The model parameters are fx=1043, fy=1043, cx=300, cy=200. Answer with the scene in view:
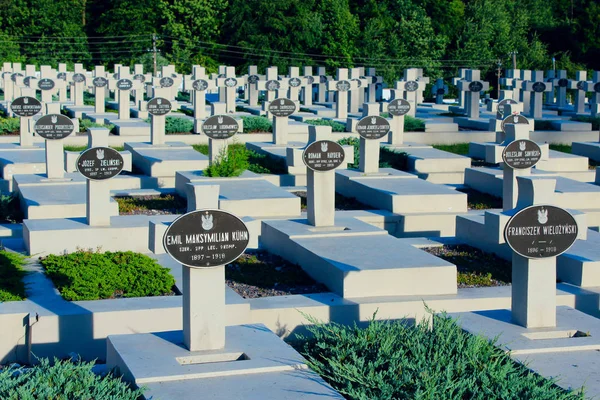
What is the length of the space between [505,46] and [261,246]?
4437 cm

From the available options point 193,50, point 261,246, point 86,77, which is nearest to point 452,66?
point 193,50

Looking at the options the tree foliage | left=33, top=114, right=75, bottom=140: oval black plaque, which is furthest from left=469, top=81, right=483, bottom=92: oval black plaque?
the tree foliage

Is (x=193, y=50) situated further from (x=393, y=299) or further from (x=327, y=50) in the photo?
(x=393, y=299)

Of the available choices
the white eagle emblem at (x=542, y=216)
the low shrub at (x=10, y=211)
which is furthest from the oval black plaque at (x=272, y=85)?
the white eagle emblem at (x=542, y=216)

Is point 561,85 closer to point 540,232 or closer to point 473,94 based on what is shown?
point 473,94

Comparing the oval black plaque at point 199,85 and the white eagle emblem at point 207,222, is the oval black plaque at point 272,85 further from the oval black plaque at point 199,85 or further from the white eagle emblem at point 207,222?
the white eagle emblem at point 207,222

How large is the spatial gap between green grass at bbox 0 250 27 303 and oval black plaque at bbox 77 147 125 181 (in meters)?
1.43

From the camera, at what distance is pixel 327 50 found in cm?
6003

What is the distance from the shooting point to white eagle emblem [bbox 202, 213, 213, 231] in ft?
26.7

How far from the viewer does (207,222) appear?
26.8ft

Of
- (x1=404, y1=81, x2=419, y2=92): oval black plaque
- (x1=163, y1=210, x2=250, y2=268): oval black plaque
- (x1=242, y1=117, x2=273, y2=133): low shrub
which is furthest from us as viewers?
(x1=404, y1=81, x2=419, y2=92): oval black plaque

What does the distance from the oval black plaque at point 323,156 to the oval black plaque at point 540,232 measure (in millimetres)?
4877

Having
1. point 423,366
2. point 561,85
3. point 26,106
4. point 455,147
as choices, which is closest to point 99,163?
point 423,366

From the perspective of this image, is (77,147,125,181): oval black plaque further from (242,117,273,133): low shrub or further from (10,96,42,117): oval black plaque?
(242,117,273,133): low shrub
